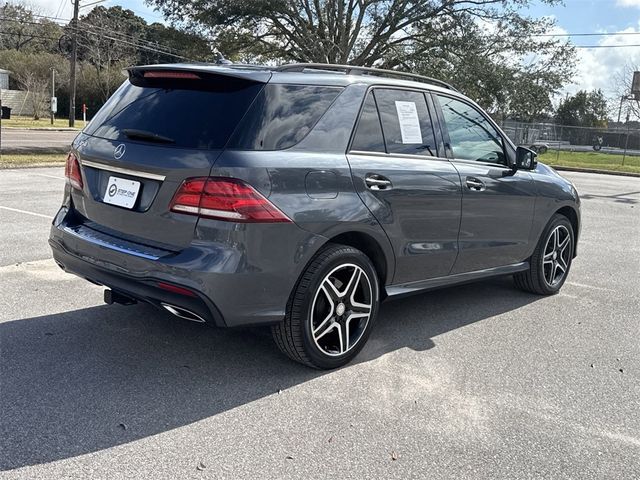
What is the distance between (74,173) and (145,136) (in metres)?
0.76

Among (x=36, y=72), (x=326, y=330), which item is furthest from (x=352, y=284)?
(x=36, y=72)

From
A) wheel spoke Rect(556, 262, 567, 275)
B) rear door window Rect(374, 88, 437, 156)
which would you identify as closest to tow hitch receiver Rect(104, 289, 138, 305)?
rear door window Rect(374, 88, 437, 156)

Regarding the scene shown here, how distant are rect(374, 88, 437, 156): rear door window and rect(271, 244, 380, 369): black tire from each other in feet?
2.78

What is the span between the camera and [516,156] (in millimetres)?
5312

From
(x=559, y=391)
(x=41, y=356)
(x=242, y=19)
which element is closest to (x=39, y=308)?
(x=41, y=356)

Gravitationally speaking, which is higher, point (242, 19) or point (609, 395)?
point (242, 19)

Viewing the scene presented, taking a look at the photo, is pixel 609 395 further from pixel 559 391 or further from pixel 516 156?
pixel 516 156

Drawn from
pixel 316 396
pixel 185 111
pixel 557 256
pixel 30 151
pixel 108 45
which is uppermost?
pixel 108 45

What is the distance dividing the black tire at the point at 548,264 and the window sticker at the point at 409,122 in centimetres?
194

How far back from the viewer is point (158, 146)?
349 cm

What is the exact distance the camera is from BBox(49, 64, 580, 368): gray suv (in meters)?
3.31

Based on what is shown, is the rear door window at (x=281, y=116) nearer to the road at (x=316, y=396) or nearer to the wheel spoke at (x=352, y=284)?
the wheel spoke at (x=352, y=284)

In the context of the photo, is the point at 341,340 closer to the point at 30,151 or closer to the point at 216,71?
the point at 216,71

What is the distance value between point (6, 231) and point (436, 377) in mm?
5492
